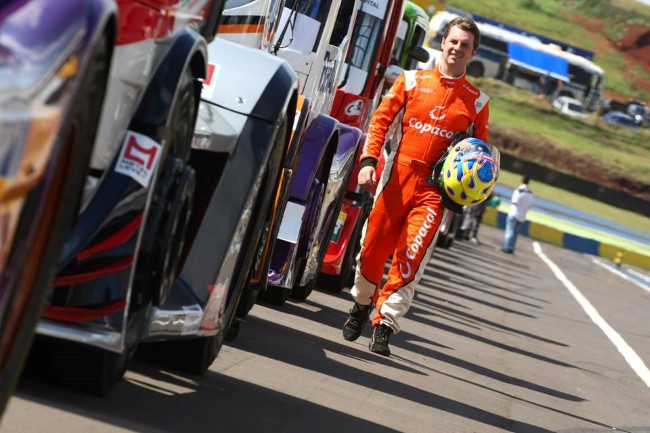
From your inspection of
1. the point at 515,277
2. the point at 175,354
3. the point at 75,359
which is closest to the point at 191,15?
the point at 75,359

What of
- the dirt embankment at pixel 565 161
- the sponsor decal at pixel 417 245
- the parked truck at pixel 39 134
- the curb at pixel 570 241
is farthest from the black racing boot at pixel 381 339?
the dirt embankment at pixel 565 161

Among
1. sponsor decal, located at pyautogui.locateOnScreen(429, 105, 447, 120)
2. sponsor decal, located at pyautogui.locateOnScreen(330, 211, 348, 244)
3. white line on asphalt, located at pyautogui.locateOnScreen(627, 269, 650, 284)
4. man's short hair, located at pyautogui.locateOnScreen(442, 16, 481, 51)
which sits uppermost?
man's short hair, located at pyautogui.locateOnScreen(442, 16, 481, 51)

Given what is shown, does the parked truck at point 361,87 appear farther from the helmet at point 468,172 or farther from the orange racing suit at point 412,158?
the helmet at point 468,172

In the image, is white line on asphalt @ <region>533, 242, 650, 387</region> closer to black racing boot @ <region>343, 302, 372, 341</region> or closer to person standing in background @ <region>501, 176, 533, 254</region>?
black racing boot @ <region>343, 302, 372, 341</region>

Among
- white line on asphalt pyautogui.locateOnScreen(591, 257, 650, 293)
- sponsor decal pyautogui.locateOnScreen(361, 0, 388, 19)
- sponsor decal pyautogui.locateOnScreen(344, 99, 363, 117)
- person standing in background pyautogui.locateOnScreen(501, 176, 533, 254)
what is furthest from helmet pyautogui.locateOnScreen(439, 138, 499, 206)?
person standing in background pyautogui.locateOnScreen(501, 176, 533, 254)

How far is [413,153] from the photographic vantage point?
31.4ft

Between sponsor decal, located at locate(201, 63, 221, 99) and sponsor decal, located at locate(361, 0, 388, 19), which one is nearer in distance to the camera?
sponsor decal, located at locate(201, 63, 221, 99)

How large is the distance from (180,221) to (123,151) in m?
0.47

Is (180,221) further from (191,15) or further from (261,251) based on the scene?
(261,251)

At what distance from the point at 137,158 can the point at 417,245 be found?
4913 millimetres

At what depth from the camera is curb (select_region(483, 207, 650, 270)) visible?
44594 mm

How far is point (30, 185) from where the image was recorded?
3.41m

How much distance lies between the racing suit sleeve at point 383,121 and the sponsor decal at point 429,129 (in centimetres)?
13

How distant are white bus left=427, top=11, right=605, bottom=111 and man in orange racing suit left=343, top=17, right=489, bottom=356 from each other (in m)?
67.2
